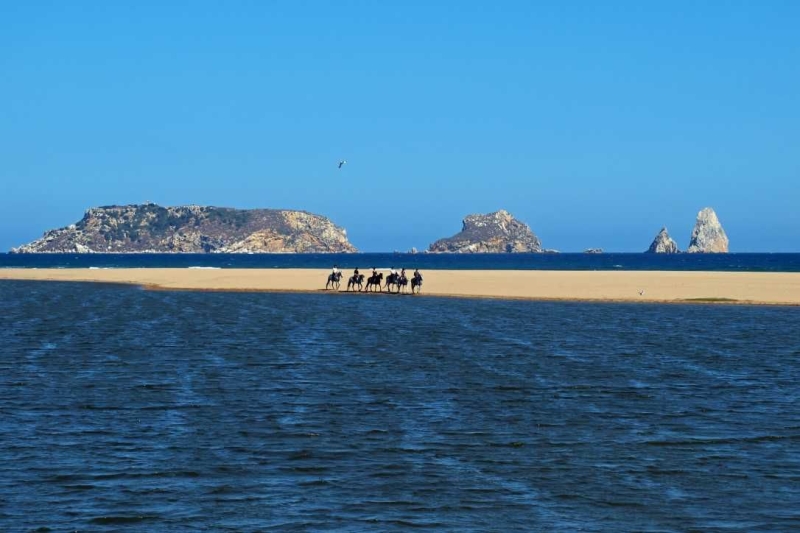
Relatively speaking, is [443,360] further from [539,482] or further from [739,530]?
[739,530]

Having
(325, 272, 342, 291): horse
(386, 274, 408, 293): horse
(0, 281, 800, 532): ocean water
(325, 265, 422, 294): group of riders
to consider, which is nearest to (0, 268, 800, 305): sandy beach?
Result: (325, 272, 342, 291): horse

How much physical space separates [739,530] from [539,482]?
3299 mm

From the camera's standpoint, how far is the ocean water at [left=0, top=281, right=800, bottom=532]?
47.4 feet

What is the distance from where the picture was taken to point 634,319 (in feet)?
165

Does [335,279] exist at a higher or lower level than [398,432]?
higher

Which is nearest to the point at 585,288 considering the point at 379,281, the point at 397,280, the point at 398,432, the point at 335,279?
the point at 397,280

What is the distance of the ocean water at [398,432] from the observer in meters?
14.4

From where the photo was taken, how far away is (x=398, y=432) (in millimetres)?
19797

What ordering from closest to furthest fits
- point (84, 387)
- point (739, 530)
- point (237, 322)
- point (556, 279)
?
point (739, 530) → point (84, 387) → point (237, 322) → point (556, 279)

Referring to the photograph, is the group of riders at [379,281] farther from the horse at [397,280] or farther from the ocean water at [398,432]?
the ocean water at [398,432]

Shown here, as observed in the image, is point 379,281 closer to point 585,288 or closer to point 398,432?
point 585,288

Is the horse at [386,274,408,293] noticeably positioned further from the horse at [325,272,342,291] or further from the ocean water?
the ocean water

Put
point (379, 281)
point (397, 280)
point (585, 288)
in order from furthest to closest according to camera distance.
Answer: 1. point (585, 288)
2. point (379, 281)
3. point (397, 280)

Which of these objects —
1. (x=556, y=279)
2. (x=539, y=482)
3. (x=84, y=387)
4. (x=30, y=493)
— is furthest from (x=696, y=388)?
(x=556, y=279)
